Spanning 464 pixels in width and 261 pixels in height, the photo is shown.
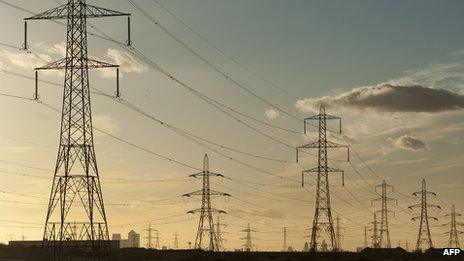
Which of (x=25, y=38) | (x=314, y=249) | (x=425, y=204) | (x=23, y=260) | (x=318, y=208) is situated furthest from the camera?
(x=425, y=204)

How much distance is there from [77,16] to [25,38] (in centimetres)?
515

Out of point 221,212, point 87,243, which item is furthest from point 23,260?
point 87,243

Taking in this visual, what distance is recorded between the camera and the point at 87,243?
7769 cm

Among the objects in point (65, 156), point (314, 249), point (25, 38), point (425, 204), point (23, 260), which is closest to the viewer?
point (65, 156)

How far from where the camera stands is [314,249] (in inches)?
5266

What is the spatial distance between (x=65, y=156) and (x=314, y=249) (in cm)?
7094

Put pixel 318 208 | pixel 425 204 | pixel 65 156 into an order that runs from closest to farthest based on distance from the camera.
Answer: pixel 65 156
pixel 318 208
pixel 425 204

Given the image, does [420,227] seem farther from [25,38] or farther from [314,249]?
[25,38]

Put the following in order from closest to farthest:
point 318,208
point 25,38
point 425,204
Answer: point 25,38, point 318,208, point 425,204

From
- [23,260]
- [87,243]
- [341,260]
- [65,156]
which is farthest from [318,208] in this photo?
[65,156]

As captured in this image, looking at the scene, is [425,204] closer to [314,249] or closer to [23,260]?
[314,249]

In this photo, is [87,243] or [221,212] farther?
[221,212]

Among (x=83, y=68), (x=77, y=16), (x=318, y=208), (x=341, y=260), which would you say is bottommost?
(x=341, y=260)

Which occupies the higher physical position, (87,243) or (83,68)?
(83,68)
